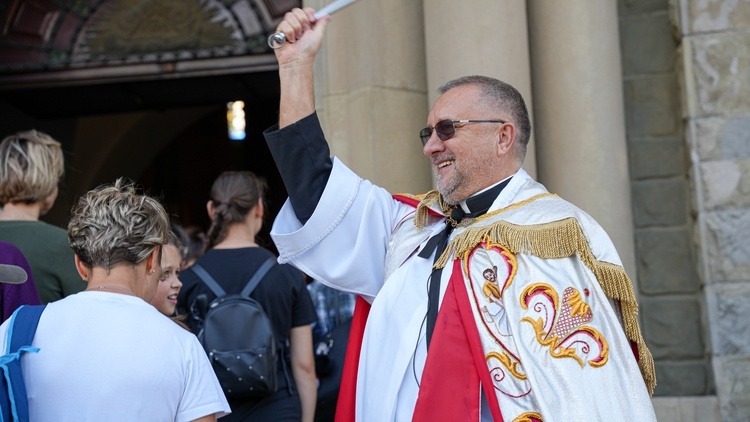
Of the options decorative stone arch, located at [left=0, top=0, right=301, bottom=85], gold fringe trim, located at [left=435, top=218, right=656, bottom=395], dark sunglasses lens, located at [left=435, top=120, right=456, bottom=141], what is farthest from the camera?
decorative stone arch, located at [left=0, top=0, right=301, bottom=85]

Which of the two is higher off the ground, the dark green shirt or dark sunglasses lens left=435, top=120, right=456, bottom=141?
dark sunglasses lens left=435, top=120, right=456, bottom=141

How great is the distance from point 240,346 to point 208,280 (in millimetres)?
394

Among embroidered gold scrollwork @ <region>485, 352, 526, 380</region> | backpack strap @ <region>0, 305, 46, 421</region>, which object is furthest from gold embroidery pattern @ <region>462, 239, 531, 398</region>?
backpack strap @ <region>0, 305, 46, 421</region>

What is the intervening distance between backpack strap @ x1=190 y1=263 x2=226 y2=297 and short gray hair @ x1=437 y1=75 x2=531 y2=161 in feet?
4.48

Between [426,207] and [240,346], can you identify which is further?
[240,346]

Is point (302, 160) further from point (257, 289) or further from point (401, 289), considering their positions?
point (257, 289)

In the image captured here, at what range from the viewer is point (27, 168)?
3941mm

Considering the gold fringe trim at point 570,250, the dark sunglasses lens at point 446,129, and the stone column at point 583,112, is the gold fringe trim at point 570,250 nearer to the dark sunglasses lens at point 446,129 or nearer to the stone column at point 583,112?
the dark sunglasses lens at point 446,129

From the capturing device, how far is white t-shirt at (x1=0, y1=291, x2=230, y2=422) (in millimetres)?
2598

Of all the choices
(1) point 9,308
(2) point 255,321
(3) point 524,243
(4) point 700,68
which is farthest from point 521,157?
(4) point 700,68

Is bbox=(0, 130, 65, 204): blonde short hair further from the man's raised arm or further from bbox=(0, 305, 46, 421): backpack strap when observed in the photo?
bbox=(0, 305, 46, 421): backpack strap

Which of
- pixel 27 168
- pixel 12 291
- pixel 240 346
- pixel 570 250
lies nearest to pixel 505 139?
pixel 570 250

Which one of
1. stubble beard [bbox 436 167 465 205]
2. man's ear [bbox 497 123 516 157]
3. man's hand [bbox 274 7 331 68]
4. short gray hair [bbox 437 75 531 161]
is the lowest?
stubble beard [bbox 436 167 465 205]

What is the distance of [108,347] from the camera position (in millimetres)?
2623
